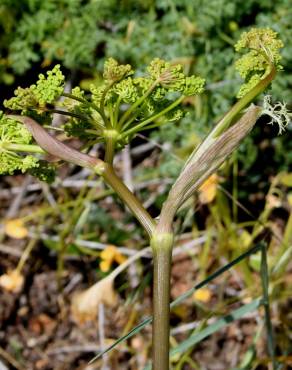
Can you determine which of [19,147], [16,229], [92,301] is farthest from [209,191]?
[19,147]

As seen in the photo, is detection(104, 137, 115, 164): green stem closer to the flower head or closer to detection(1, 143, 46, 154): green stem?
detection(1, 143, 46, 154): green stem

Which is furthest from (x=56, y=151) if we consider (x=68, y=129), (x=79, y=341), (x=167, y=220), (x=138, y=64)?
(x=79, y=341)

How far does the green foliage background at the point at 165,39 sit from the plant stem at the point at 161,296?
1254 millimetres

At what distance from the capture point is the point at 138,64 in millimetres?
2312

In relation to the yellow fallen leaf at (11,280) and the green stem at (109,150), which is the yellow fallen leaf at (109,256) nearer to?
the yellow fallen leaf at (11,280)

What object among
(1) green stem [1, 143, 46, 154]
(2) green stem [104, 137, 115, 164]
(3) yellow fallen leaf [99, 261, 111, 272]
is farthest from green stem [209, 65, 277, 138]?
(3) yellow fallen leaf [99, 261, 111, 272]

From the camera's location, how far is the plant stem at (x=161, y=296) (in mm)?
993

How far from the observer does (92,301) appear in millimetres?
2109

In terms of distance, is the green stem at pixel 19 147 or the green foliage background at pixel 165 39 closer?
the green stem at pixel 19 147

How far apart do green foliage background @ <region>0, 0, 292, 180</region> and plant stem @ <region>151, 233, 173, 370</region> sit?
1254 mm

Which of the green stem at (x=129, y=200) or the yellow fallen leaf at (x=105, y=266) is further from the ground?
the yellow fallen leaf at (x=105, y=266)

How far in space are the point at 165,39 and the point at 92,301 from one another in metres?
0.93

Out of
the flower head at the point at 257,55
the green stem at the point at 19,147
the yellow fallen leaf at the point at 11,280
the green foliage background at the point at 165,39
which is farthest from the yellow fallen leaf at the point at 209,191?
the green stem at the point at 19,147

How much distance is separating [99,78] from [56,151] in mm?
1495
